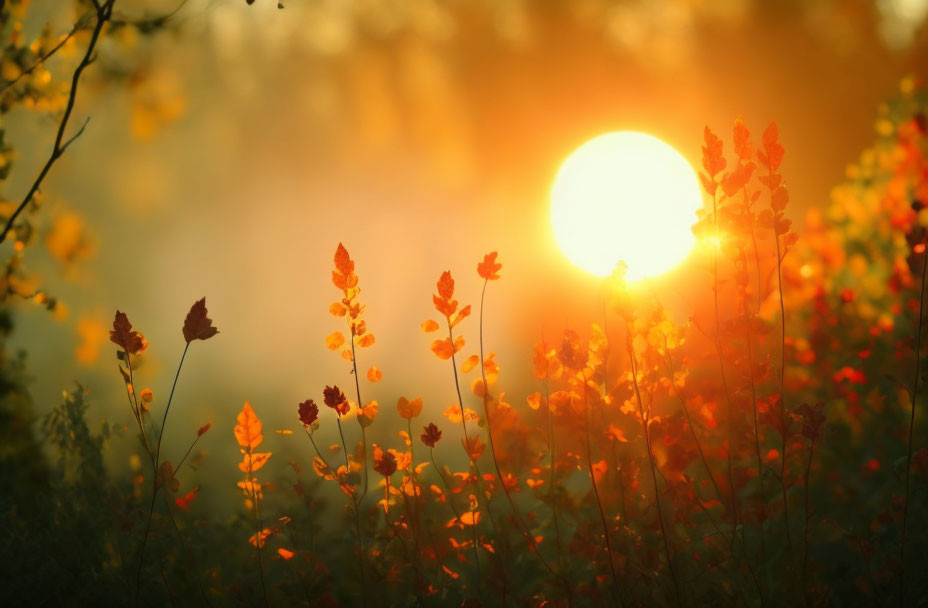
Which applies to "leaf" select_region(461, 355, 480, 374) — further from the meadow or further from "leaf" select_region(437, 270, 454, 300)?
"leaf" select_region(437, 270, 454, 300)

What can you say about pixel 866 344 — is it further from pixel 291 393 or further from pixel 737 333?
pixel 291 393

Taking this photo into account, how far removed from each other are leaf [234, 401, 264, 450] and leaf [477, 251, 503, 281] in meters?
0.78

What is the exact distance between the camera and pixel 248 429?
2078 mm

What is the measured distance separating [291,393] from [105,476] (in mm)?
3038

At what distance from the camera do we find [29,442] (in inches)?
149

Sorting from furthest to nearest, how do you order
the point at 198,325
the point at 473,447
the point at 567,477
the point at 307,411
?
the point at 567,477
the point at 473,447
the point at 307,411
the point at 198,325

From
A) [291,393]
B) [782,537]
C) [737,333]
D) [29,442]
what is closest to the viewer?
[737,333]

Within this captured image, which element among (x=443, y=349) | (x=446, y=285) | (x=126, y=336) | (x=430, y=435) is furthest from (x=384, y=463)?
(x=126, y=336)

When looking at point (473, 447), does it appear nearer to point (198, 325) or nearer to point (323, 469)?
point (323, 469)

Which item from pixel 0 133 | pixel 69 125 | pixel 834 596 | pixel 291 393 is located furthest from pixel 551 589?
pixel 291 393

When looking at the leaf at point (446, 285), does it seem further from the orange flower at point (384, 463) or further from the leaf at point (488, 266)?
the orange flower at point (384, 463)

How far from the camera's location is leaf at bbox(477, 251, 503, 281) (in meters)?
1.99

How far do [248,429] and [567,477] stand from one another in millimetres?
1192

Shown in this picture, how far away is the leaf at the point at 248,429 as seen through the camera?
2064 millimetres
